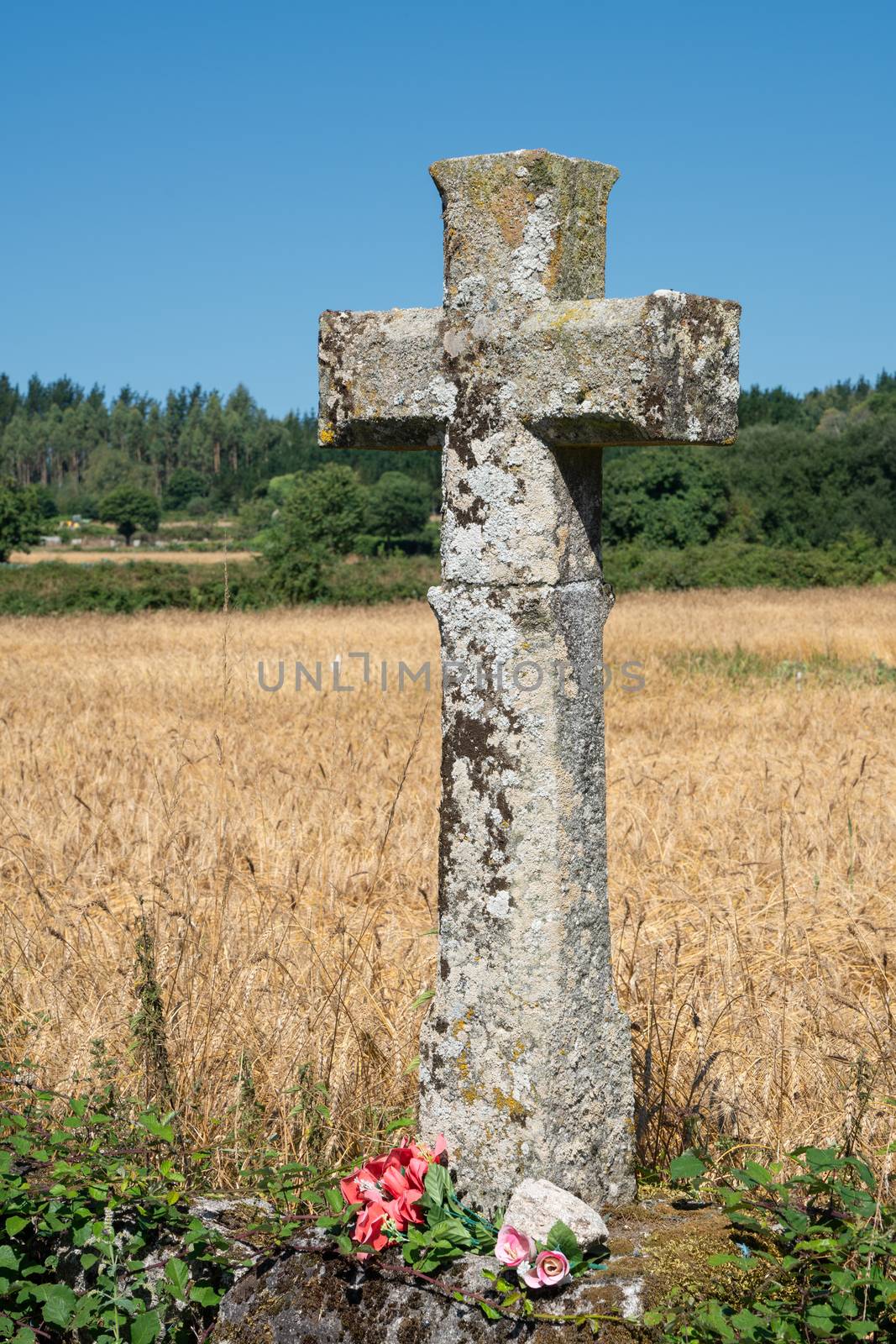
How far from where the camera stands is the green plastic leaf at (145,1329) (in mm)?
2611

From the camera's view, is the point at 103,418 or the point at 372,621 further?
the point at 103,418

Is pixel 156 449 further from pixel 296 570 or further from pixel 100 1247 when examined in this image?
pixel 100 1247

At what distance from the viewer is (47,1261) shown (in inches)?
113

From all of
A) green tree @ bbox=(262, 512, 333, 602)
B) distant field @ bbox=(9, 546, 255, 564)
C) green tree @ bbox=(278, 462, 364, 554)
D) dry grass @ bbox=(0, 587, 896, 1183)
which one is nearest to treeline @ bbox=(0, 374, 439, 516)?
distant field @ bbox=(9, 546, 255, 564)

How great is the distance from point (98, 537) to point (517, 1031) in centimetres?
10365

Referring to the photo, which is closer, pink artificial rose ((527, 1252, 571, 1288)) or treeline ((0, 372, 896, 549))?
pink artificial rose ((527, 1252, 571, 1288))

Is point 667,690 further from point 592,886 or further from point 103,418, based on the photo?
point 103,418

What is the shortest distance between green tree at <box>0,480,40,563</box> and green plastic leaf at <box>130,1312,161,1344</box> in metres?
56.5

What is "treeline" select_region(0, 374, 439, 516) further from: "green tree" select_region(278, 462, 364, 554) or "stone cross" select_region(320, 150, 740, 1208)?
"stone cross" select_region(320, 150, 740, 1208)

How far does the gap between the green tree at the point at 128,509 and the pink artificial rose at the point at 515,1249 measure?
332 feet

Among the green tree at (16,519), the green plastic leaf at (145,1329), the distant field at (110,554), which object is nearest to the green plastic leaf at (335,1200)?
the green plastic leaf at (145,1329)

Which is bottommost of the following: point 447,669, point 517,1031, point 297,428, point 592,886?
point 517,1031

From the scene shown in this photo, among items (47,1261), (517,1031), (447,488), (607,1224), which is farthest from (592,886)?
(47,1261)

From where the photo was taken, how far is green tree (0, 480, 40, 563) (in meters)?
56.1
